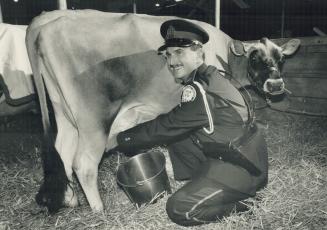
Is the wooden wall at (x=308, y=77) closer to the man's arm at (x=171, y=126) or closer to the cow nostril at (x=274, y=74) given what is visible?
the cow nostril at (x=274, y=74)

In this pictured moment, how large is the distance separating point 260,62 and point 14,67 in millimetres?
3159

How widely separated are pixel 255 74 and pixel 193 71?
2.22m

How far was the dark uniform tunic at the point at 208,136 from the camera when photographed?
272 cm

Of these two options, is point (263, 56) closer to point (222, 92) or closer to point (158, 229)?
point (222, 92)

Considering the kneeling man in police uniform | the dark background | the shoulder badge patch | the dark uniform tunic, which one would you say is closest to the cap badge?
the kneeling man in police uniform

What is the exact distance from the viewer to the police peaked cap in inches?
117

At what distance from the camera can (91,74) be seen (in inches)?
Result: 126

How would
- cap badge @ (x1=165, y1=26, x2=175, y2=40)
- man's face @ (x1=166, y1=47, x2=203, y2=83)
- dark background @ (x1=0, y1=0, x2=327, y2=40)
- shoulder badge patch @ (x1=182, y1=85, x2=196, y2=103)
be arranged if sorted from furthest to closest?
1. dark background @ (x1=0, y1=0, x2=327, y2=40)
2. cap badge @ (x1=165, y1=26, x2=175, y2=40)
3. man's face @ (x1=166, y1=47, x2=203, y2=83)
4. shoulder badge patch @ (x1=182, y1=85, x2=196, y2=103)

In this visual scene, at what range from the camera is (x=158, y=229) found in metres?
2.87

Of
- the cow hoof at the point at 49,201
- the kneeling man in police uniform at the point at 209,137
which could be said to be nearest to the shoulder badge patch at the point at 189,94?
the kneeling man in police uniform at the point at 209,137

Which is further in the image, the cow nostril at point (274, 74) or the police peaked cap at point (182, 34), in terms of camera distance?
the cow nostril at point (274, 74)

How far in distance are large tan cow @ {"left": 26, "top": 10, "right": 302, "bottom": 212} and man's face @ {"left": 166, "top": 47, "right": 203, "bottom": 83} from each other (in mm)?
614

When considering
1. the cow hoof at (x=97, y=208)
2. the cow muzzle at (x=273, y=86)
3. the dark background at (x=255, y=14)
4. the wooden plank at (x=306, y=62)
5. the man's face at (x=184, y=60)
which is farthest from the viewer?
the dark background at (x=255, y=14)

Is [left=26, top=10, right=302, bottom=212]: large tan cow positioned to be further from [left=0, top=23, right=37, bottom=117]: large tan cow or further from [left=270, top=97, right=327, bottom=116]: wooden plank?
[left=270, top=97, right=327, bottom=116]: wooden plank
